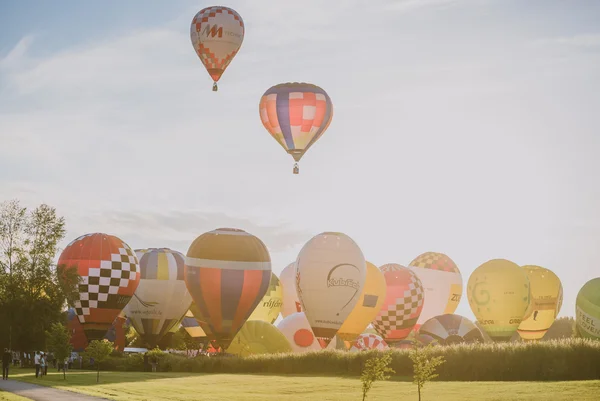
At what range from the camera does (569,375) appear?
3394 centimetres

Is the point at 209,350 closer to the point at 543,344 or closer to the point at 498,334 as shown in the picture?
the point at 498,334

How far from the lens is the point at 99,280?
190ft

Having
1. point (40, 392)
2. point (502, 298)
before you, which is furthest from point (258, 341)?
point (40, 392)

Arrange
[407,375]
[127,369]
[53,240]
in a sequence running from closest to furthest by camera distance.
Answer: [407,375] < [127,369] < [53,240]

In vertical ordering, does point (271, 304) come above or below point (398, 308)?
above

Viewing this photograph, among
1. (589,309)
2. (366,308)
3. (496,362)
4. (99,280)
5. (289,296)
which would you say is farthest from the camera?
(289,296)

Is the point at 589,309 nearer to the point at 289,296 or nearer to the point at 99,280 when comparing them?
the point at 289,296

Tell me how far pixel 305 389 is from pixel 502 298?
105ft

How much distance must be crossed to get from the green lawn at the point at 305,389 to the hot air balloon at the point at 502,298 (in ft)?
86.2

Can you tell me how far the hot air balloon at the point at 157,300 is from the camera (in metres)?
63.7

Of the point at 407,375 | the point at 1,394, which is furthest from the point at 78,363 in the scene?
the point at 1,394

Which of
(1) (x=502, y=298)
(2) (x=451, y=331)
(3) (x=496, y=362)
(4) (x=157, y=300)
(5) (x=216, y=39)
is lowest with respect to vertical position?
(3) (x=496, y=362)

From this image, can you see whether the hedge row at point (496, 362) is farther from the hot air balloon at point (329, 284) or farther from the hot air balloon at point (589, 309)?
the hot air balloon at point (589, 309)

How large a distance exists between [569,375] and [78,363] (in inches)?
1284
